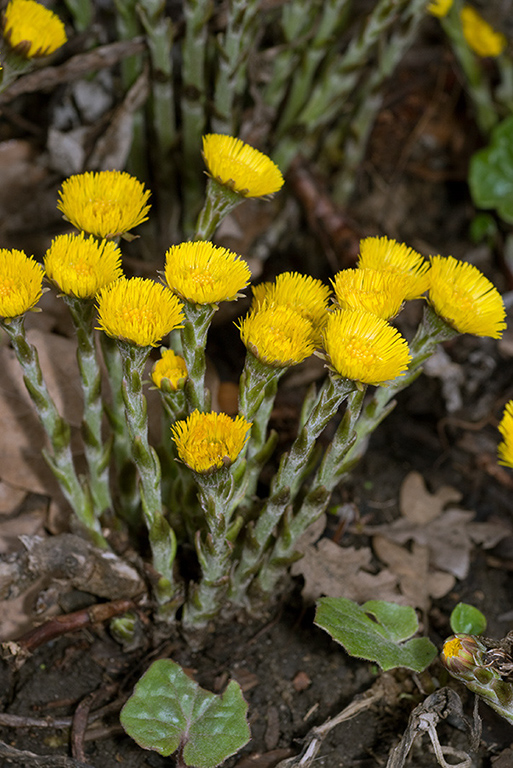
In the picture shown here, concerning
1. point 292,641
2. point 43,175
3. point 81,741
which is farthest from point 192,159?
point 81,741

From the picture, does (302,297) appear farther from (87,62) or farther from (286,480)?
(87,62)

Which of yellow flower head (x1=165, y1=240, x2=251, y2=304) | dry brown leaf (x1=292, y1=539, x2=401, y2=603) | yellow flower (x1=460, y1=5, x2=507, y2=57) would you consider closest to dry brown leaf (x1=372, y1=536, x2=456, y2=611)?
dry brown leaf (x1=292, y1=539, x2=401, y2=603)

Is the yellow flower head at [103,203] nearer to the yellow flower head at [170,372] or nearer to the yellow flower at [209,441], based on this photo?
the yellow flower head at [170,372]

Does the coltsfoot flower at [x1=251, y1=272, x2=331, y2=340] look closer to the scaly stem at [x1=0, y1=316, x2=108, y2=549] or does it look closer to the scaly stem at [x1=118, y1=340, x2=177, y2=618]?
the scaly stem at [x1=118, y1=340, x2=177, y2=618]

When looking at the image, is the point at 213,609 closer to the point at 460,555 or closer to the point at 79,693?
the point at 79,693

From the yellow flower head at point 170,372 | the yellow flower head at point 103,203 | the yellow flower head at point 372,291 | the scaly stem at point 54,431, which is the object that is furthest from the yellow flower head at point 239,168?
the scaly stem at point 54,431
